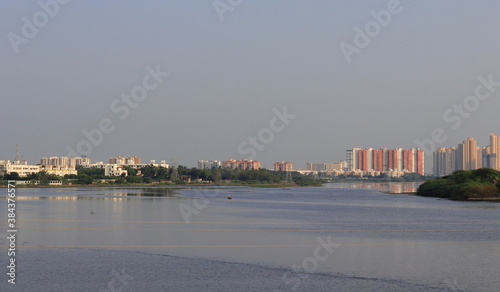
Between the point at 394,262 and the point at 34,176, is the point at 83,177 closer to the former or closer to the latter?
the point at 34,176

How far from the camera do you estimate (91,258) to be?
18859mm

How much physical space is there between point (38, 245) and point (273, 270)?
10.1 meters

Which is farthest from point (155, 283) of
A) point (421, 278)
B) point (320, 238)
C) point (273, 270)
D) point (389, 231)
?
point (389, 231)
